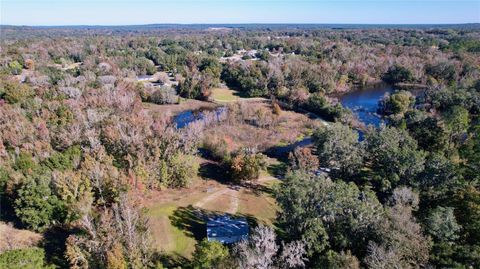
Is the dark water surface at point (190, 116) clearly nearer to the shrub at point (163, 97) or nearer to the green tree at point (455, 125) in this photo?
the shrub at point (163, 97)

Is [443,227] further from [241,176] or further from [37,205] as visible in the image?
[37,205]

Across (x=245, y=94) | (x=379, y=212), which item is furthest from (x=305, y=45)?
(x=379, y=212)

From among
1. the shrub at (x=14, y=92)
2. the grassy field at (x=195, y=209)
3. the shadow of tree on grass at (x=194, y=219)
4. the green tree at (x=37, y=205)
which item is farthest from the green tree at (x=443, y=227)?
the shrub at (x=14, y=92)

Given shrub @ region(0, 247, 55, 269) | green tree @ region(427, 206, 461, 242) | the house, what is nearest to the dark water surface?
the house

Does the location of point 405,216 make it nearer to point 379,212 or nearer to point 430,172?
point 379,212

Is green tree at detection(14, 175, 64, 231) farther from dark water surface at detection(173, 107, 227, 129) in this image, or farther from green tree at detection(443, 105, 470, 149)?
green tree at detection(443, 105, 470, 149)

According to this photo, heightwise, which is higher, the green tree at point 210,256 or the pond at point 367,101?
the green tree at point 210,256
